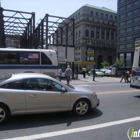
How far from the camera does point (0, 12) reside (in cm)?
2248

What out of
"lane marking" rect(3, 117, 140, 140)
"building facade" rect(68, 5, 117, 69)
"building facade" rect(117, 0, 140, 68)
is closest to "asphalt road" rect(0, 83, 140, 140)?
"lane marking" rect(3, 117, 140, 140)

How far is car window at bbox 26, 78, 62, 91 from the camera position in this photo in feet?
17.0

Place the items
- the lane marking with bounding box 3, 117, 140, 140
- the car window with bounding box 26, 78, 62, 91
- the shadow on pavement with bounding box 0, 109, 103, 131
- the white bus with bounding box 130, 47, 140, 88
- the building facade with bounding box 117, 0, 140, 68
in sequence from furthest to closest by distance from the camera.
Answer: the building facade with bounding box 117, 0, 140, 68 → the white bus with bounding box 130, 47, 140, 88 → the car window with bounding box 26, 78, 62, 91 → the shadow on pavement with bounding box 0, 109, 103, 131 → the lane marking with bounding box 3, 117, 140, 140

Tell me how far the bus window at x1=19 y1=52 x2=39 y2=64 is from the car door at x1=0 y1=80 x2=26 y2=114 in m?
8.30

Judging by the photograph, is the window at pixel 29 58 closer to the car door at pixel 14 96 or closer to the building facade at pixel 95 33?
the car door at pixel 14 96

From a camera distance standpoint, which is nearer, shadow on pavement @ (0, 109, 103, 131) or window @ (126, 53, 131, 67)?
shadow on pavement @ (0, 109, 103, 131)

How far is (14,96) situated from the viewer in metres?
4.87

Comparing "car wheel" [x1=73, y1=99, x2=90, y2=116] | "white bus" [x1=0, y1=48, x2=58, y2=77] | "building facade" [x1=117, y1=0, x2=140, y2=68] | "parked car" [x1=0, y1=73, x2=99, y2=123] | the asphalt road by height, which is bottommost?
the asphalt road

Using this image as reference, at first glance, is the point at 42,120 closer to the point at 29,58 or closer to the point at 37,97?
the point at 37,97

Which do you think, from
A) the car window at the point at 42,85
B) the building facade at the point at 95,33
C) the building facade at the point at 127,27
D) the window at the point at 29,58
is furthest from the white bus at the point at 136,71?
the building facade at the point at 95,33

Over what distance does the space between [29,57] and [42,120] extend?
8637 mm

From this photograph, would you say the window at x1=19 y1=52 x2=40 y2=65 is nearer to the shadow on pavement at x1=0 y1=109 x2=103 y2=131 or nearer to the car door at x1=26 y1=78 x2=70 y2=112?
the shadow on pavement at x1=0 y1=109 x2=103 y2=131

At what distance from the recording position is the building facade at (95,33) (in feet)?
293

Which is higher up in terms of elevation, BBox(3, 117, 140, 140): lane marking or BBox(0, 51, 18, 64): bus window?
BBox(0, 51, 18, 64): bus window
